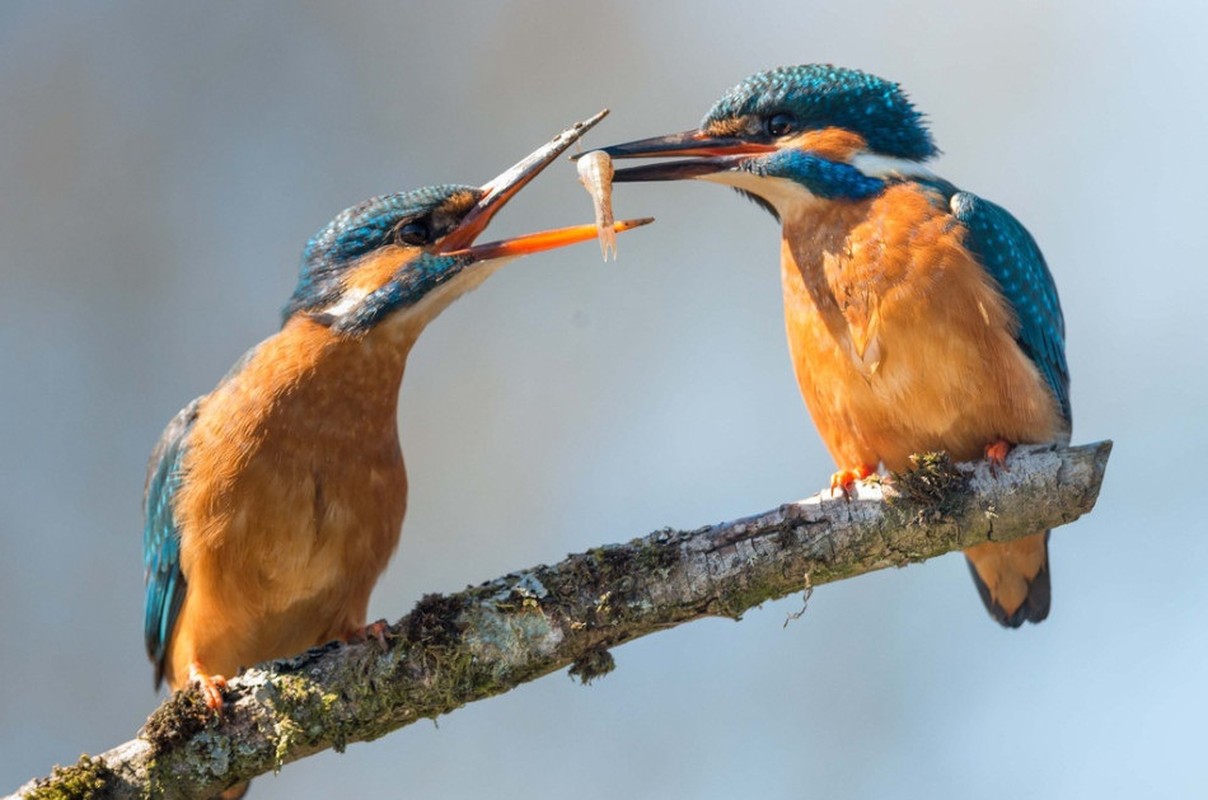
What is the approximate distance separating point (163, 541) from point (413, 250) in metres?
1.43

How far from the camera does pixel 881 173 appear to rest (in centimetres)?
517

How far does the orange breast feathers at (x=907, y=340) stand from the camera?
15.5 feet

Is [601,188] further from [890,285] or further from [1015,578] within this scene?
[1015,578]

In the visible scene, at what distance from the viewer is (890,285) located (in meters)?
4.79

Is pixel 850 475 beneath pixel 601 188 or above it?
beneath

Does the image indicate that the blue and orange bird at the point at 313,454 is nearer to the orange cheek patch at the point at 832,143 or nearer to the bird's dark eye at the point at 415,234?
the bird's dark eye at the point at 415,234

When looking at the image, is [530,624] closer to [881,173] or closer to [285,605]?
[285,605]

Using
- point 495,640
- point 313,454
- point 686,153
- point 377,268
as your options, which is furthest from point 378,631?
point 686,153

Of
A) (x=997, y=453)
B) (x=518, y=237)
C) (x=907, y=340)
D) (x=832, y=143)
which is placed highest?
(x=518, y=237)

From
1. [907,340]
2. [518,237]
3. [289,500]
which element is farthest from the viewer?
[518,237]

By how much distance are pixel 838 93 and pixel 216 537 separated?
2845 millimetres

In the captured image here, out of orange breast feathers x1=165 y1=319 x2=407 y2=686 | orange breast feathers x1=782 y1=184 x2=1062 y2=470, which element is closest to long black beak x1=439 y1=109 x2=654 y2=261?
orange breast feathers x1=165 y1=319 x2=407 y2=686

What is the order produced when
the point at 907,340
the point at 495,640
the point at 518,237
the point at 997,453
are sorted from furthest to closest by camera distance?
the point at 518,237
the point at 907,340
the point at 997,453
the point at 495,640

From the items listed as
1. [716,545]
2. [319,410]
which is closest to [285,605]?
[319,410]
